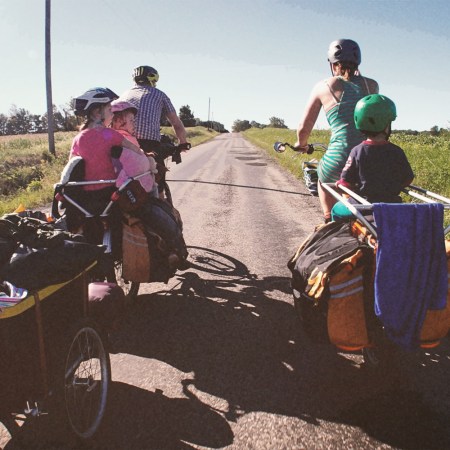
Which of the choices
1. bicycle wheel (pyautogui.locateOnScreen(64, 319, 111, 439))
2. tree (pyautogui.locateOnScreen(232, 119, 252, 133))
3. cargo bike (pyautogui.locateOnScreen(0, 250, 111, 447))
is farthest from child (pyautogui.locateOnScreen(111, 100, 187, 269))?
tree (pyautogui.locateOnScreen(232, 119, 252, 133))

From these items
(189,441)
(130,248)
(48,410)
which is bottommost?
(189,441)

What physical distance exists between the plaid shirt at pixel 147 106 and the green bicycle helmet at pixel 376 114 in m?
2.52

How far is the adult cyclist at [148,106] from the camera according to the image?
4453 mm

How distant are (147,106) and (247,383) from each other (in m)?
3.14

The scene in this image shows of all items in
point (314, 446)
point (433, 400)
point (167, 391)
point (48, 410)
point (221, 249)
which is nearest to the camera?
point (48, 410)

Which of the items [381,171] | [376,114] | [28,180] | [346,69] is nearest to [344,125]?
[346,69]

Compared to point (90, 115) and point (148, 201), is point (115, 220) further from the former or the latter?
point (90, 115)

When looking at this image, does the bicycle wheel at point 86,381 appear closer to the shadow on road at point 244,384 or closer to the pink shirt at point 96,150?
the shadow on road at point 244,384

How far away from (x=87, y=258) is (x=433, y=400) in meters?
2.40

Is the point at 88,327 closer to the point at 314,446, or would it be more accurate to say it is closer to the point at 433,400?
the point at 314,446

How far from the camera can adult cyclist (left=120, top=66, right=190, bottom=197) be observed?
14.6ft

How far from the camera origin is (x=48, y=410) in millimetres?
2123

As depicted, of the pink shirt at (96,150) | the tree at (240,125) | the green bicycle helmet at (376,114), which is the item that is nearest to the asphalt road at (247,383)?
the pink shirt at (96,150)

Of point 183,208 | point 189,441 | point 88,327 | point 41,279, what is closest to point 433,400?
point 189,441
